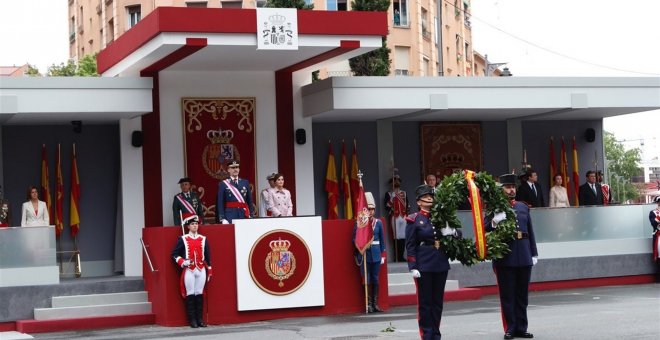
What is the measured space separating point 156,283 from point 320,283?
2.60 m

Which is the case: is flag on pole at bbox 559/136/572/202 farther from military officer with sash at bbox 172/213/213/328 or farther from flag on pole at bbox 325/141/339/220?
military officer with sash at bbox 172/213/213/328

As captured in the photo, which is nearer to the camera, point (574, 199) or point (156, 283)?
point (156, 283)

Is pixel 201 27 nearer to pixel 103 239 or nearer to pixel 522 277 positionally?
pixel 103 239

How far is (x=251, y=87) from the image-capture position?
22188 mm

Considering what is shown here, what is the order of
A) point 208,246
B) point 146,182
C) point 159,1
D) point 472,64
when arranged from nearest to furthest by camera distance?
point 208,246, point 146,182, point 159,1, point 472,64

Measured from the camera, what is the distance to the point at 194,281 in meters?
18.0

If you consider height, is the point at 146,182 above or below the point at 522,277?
above

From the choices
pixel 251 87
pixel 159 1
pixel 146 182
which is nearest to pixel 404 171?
pixel 251 87

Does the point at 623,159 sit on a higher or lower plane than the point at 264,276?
higher

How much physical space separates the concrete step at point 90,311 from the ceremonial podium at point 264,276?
262 mm

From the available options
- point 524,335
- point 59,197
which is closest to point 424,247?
point 524,335

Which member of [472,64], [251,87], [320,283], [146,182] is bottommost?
[320,283]

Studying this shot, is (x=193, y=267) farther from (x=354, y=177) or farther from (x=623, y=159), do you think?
(x=623, y=159)

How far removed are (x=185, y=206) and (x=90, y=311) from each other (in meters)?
2.73
